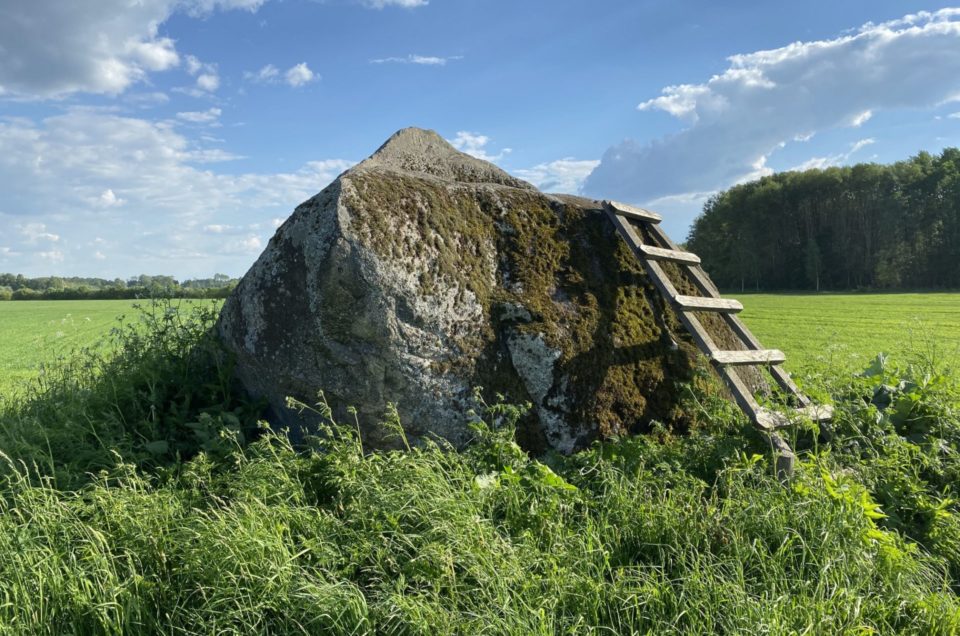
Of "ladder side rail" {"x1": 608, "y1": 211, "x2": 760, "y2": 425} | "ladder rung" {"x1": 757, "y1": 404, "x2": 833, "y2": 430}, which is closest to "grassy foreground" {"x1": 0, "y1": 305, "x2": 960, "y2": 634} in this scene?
"ladder rung" {"x1": 757, "y1": 404, "x2": 833, "y2": 430}

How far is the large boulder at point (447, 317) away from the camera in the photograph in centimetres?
440

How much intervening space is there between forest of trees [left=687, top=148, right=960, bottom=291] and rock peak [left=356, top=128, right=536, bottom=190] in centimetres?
6454

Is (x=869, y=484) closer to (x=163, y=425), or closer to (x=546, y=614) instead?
(x=546, y=614)

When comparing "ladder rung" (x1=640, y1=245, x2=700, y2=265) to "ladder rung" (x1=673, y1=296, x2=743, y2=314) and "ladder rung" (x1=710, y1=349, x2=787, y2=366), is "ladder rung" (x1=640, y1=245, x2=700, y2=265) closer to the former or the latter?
"ladder rung" (x1=673, y1=296, x2=743, y2=314)

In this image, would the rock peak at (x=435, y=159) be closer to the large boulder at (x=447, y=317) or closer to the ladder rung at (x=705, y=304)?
the large boulder at (x=447, y=317)

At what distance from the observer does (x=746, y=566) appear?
3131mm

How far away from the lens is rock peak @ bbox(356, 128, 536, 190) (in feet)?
20.7

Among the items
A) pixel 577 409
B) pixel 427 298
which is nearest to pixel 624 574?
pixel 577 409

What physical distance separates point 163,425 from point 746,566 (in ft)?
13.8

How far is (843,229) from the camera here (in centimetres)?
6419

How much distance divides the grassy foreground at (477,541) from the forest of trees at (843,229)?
216 ft

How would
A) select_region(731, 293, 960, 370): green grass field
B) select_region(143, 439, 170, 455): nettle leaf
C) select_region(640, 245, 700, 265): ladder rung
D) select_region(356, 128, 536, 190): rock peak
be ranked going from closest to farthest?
1. select_region(143, 439, 170, 455): nettle leaf
2. select_region(640, 245, 700, 265): ladder rung
3. select_region(356, 128, 536, 190): rock peak
4. select_region(731, 293, 960, 370): green grass field

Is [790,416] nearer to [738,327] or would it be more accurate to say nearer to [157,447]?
[738,327]

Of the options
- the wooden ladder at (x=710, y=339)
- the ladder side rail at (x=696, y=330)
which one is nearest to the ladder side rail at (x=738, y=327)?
the wooden ladder at (x=710, y=339)
